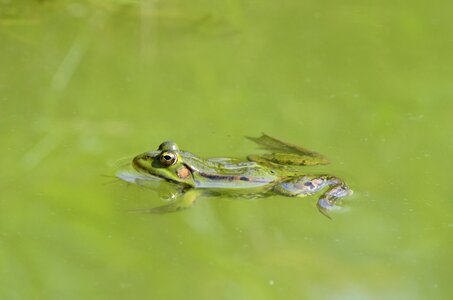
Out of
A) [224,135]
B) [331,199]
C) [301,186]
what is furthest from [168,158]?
[331,199]

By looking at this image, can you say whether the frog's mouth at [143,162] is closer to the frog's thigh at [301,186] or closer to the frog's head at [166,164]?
the frog's head at [166,164]

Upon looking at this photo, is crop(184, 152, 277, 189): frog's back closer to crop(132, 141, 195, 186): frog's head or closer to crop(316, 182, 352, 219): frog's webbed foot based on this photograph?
crop(132, 141, 195, 186): frog's head

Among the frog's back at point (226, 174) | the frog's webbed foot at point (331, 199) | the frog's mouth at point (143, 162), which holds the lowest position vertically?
the frog's webbed foot at point (331, 199)

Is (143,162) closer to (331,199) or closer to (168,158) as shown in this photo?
(168,158)

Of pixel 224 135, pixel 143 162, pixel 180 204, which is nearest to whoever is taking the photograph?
pixel 180 204

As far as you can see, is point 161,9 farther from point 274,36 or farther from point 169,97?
point 169,97

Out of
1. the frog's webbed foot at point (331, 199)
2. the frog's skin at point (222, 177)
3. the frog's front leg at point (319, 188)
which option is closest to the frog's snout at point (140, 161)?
the frog's skin at point (222, 177)
